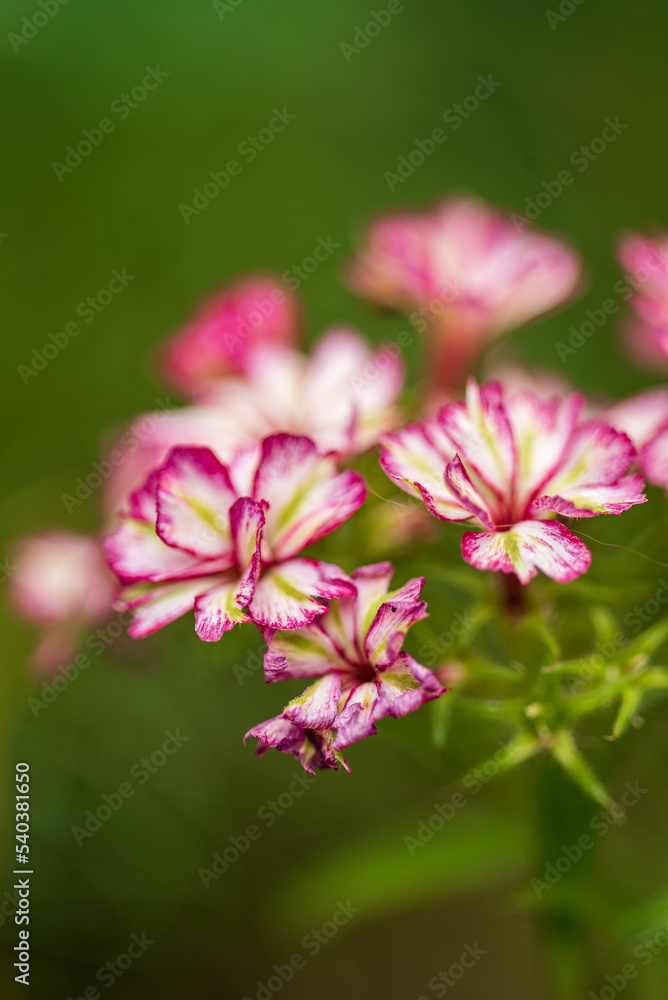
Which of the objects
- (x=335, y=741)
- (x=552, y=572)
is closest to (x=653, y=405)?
(x=552, y=572)

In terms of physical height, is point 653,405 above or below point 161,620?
above

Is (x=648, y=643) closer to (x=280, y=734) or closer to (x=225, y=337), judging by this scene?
(x=280, y=734)

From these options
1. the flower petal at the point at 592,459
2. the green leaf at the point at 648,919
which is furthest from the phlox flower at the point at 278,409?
the green leaf at the point at 648,919

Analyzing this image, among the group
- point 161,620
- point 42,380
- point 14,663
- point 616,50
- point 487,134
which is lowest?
point 14,663

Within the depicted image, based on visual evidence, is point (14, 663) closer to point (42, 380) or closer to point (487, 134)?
point (42, 380)

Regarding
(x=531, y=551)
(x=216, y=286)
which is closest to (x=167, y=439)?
(x=531, y=551)

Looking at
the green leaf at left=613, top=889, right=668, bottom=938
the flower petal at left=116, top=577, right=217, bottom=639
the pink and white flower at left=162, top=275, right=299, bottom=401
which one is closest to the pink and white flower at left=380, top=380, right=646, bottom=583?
the flower petal at left=116, top=577, right=217, bottom=639

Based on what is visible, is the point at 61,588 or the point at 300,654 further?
the point at 61,588

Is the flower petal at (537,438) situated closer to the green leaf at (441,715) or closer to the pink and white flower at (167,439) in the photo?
the green leaf at (441,715)
